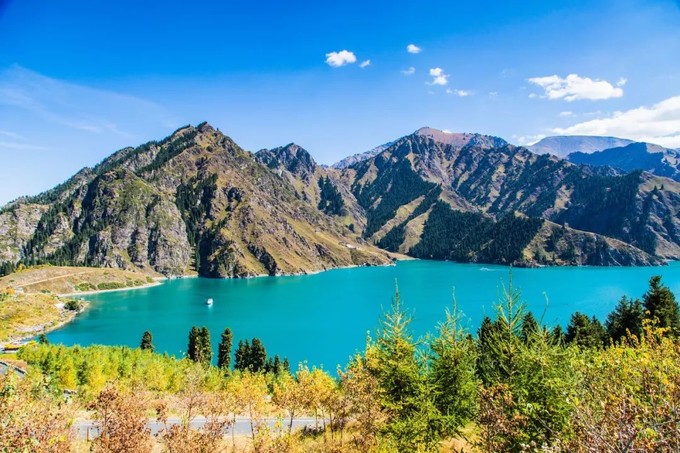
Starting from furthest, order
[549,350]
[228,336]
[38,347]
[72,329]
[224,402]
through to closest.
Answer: [72,329] < [228,336] < [38,347] < [224,402] < [549,350]

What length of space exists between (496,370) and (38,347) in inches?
3194

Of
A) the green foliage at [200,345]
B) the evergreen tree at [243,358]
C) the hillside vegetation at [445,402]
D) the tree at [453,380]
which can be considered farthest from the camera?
the evergreen tree at [243,358]

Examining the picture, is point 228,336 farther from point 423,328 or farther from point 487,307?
point 487,307

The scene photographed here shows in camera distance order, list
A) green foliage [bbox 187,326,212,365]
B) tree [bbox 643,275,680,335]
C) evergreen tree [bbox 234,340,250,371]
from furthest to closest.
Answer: evergreen tree [bbox 234,340,250,371] → green foliage [bbox 187,326,212,365] → tree [bbox 643,275,680,335]

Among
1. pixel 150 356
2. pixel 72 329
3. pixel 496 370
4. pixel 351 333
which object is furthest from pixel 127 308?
pixel 496 370

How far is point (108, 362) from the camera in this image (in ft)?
228

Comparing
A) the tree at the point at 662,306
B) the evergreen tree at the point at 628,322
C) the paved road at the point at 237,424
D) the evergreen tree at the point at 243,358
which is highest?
the tree at the point at 662,306

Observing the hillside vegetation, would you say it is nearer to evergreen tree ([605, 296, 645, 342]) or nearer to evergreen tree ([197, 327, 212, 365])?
evergreen tree ([197, 327, 212, 365])

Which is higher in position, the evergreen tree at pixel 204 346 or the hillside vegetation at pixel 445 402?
the hillside vegetation at pixel 445 402

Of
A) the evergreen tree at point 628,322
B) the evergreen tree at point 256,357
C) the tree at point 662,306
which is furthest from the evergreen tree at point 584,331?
the evergreen tree at point 256,357

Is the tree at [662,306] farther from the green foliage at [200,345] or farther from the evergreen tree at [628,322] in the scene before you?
the green foliage at [200,345]

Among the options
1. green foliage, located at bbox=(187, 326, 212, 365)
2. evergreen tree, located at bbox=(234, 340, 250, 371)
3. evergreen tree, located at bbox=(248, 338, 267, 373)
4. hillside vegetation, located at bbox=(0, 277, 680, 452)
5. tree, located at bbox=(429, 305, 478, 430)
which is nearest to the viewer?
hillside vegetation, located at bbox=(0, 277, 680, 452)

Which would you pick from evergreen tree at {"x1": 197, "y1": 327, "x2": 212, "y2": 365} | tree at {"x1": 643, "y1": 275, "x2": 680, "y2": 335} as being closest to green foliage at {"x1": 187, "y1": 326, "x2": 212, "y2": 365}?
evergreen tree at {"x1": 197, "y1": 327, "x2": 212, "y2": 365}

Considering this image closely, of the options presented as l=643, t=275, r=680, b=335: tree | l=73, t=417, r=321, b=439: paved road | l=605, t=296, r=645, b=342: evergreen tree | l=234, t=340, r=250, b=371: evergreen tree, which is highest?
l=643, t=275, r=680, b=335: tree
